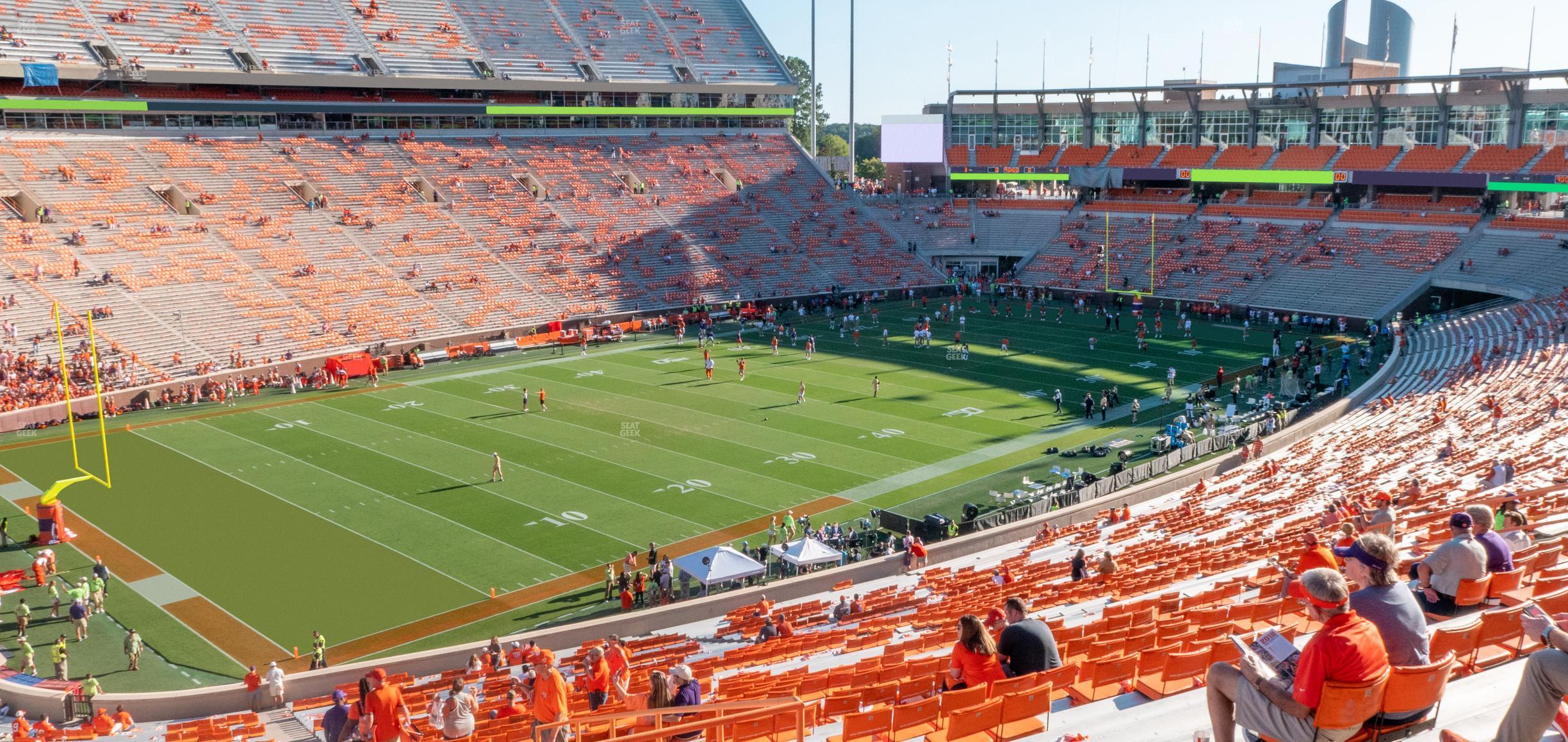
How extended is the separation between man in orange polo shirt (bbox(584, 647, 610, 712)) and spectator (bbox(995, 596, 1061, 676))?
4983 mm

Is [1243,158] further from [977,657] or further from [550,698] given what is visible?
[977,657]

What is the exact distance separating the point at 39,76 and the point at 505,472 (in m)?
36.6

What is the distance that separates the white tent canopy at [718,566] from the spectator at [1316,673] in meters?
17.5

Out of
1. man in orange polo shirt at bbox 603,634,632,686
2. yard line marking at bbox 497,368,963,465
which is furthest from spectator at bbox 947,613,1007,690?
yard line marking at bbox 497,368,963,465

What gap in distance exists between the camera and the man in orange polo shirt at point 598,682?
1202cm

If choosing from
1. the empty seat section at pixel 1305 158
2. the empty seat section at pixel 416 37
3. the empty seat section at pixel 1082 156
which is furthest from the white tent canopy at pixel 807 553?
the empty seat section at pixel 1082 156

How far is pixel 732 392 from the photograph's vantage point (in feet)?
141

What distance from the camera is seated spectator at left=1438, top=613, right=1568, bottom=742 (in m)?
5.70

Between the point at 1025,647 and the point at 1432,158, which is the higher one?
the point at 1432,158

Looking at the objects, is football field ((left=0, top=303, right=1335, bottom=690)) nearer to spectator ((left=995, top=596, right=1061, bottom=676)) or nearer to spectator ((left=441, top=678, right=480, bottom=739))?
spectator ((left=441, top=678, right=480, bottom=739))

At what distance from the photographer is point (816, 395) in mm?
42438

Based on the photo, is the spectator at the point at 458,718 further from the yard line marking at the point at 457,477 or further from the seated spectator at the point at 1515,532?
the yard line marking at the point at 457,477

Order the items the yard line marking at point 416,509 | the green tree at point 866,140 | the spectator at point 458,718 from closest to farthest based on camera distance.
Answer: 1. the spectator at point 458,718
2. the yard line marking at point 416,509
3. the green tree at point 866,140

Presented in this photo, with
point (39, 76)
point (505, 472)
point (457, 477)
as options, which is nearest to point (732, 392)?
point (505, 472)
